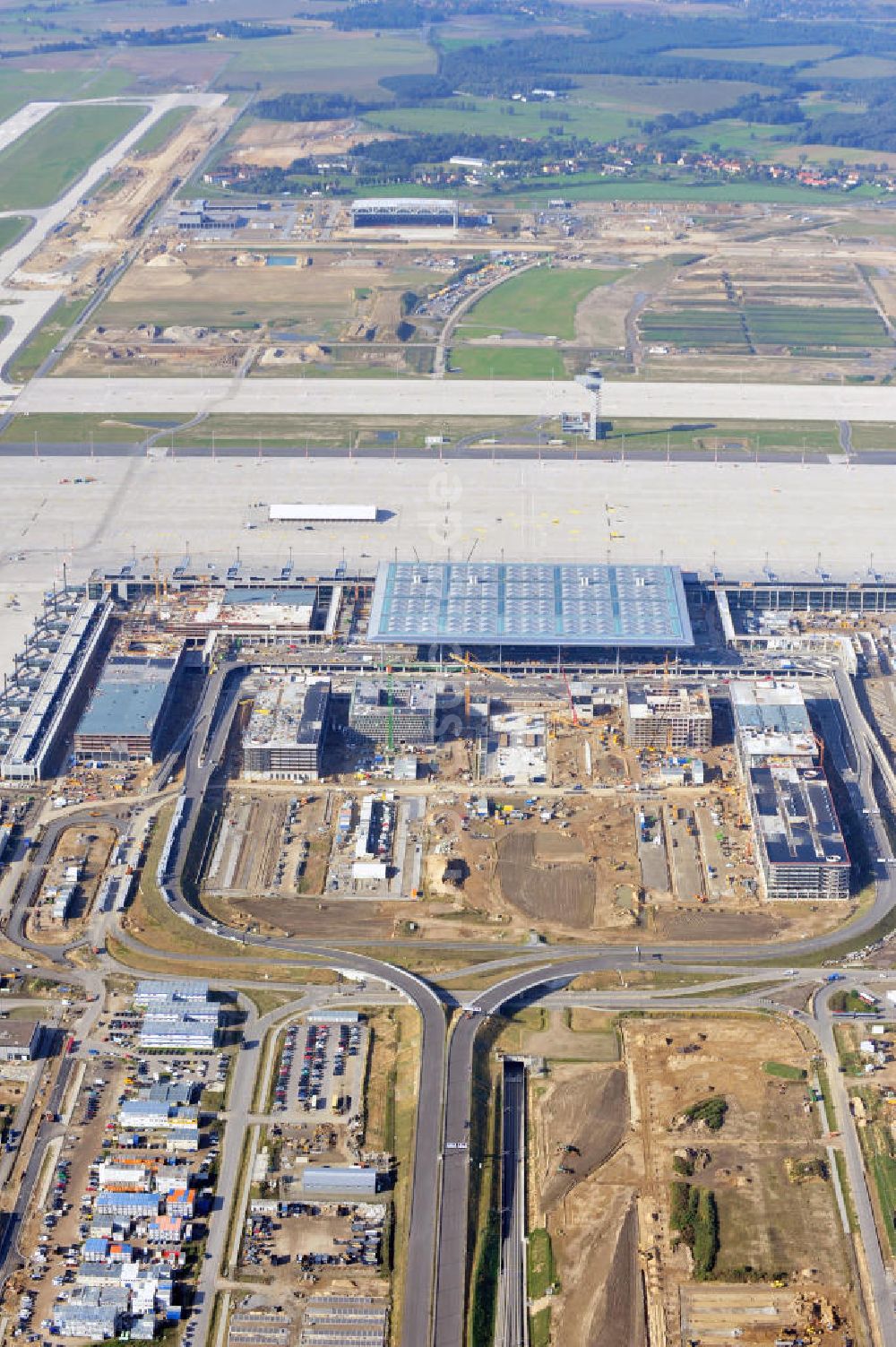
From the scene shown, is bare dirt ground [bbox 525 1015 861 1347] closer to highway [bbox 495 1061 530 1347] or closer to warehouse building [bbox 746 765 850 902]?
highway [bbox 495 1061 530 1347]

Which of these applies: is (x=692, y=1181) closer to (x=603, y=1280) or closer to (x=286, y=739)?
(x=603, y=1280)

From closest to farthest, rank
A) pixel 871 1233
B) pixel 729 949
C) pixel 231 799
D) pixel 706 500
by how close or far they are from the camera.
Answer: pixel 871 1233 → pixel 729 949 → pixel 231 799 → pixel 706 500

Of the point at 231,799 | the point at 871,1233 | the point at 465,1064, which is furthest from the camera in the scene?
the point at 231,799

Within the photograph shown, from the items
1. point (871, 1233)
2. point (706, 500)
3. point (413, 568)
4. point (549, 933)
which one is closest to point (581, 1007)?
point (549, 933)

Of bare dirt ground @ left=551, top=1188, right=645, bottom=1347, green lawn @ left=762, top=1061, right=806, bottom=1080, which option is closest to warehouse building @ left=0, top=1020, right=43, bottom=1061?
bare dirt ground @ left=551, top=1188, right=645, bottom=1347

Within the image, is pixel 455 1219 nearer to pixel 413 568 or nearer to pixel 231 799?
pixel 231 799

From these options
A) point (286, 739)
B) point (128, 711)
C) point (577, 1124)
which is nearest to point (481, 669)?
point (286, 739)
